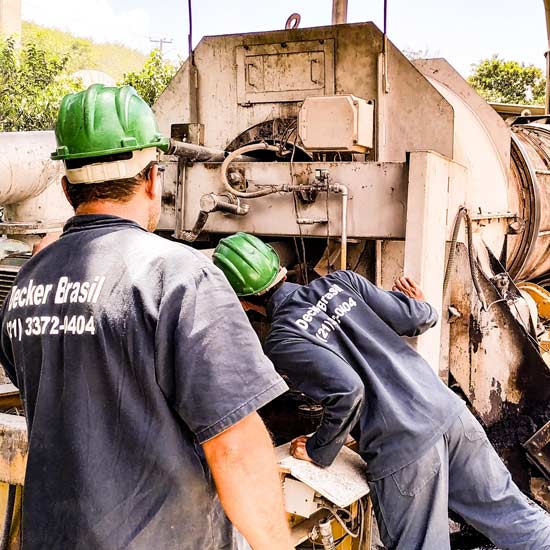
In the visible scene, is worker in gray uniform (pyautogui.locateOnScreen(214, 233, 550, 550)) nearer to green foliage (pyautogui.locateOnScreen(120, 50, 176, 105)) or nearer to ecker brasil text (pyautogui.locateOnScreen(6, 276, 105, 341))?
ecker brasil text (pyautogui.locateOnScreen(6, 276, 105, 341))

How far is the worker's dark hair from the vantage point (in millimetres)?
1564

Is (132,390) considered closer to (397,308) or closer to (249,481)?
(249,481)

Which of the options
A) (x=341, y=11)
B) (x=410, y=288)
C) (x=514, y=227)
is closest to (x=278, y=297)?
(x=410, y=288)

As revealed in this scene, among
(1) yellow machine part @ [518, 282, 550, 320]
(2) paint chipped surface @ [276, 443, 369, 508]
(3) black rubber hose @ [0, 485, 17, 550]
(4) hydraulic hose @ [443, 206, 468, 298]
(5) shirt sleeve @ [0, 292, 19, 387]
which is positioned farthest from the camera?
(1) yellow machine part @ [518, 282, 550, 320]

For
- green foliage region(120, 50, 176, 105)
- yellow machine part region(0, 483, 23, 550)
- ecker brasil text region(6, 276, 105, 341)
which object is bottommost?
yellow machine part region(0, 483, 23, 550)

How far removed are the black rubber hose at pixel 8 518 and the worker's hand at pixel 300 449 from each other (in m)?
0.95

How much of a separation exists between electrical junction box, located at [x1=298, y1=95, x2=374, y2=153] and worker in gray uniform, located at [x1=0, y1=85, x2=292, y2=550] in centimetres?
165

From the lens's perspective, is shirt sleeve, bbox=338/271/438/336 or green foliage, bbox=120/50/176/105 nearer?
shirt sleeve, bbox=338/271/438/336

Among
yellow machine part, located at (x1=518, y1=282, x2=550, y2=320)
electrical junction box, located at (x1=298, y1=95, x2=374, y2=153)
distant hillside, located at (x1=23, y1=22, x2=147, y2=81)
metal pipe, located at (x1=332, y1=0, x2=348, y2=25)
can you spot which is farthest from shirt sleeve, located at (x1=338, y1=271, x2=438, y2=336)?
distant hillside, located at (x1=23, y1=22, x2=147, y2=81)

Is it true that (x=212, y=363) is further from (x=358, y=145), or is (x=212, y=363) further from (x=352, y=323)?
(x=358, y=145)

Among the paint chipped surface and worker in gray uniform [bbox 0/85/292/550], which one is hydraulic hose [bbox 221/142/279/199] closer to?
the paint chipped surface

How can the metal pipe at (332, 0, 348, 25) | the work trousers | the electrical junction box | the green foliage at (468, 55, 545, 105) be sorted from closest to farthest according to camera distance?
the work trousers → the electrical junction box → the metal pipe at (332, 0, 348, 25) → the green foliage at (468, 55, 545, 105)

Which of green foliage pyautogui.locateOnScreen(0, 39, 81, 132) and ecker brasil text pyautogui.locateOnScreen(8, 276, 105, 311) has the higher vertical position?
green foliage pyautogui.locateOnScreen(0, 39, 81, 132)

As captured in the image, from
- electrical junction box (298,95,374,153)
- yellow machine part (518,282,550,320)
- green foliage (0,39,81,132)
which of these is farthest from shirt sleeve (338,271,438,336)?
green foliage (0,39,81,132)
